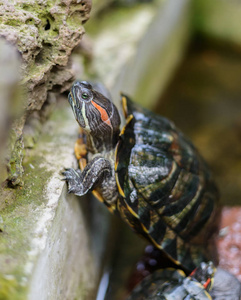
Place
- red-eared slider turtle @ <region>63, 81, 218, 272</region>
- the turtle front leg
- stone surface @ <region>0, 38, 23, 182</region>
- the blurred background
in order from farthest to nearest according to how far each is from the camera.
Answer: red-eared slider turtle @ <region>63, 81, 218, 272</region> → the turtle front leg → the blurred background → stone surface @ <region>0, 38, 23, 182</region>

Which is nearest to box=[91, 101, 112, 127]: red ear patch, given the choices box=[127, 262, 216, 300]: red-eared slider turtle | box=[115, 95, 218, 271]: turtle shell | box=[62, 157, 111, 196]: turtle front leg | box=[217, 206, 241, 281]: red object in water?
box=[115, 95, 218, 271]: turtle shell

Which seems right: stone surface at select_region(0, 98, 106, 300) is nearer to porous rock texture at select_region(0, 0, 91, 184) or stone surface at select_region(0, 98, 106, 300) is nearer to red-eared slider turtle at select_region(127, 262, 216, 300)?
porous rock texture at select_region(0, 0, 91, 184)

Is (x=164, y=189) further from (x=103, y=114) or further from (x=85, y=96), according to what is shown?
(x=85, y=96)

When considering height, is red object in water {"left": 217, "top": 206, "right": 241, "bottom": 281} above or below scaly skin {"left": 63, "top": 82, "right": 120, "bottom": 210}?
below

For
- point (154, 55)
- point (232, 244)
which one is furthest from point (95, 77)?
point (232, 244)

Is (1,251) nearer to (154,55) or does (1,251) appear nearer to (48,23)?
(48,23)

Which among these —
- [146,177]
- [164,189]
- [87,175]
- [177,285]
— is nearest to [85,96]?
[87,175]
